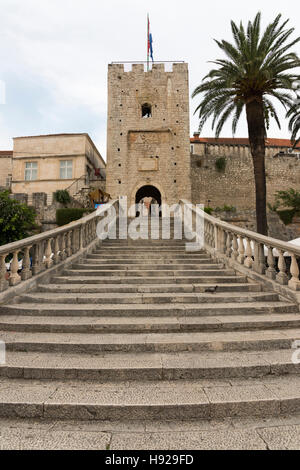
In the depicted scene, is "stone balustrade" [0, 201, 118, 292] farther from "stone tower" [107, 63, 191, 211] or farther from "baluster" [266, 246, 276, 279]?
"stone tower" [107, 63, 191, 211]

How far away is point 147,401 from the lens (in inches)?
94.0

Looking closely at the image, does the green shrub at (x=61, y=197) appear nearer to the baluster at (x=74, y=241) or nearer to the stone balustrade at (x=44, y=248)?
the stone balustrade at (x=44, y=248)

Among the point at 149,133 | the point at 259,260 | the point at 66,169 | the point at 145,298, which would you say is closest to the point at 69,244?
the point at 145,298

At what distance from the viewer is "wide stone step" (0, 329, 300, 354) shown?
321cm

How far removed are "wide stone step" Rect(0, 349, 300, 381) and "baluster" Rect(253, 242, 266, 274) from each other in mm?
2602

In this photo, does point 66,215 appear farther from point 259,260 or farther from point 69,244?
point 259,260

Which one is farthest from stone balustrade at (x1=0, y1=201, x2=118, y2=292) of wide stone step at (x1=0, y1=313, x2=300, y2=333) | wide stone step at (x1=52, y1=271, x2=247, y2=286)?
wide stone step at (x1=0, y1=313, x2=300, y2=333)

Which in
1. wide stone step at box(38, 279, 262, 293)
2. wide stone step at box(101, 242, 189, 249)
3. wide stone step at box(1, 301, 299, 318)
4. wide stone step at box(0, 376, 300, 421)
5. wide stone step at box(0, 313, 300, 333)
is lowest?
wide stone step at box(0, 376, 300, 421)

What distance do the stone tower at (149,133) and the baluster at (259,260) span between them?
1304 cm

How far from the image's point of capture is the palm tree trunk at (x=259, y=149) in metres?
11.5

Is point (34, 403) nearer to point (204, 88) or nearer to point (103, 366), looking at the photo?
point (103, 366)

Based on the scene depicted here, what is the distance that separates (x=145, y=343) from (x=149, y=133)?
17.7 m

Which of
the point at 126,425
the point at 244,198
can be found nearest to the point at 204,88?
the point at 126,425

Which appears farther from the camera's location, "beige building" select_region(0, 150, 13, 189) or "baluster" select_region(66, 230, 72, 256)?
"beige building" select_region(0, 150, 13, 189)
